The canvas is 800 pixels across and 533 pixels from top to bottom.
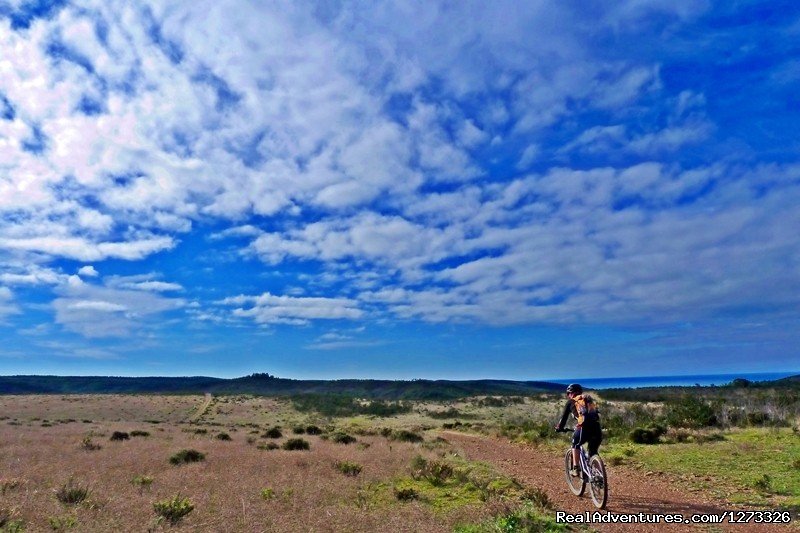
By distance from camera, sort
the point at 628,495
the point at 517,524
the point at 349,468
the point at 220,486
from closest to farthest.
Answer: the point at 517,524 → the point at 628,495 → the point at 220,486 → the point at 349,468

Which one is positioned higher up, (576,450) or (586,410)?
(586,410)

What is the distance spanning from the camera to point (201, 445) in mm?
21953

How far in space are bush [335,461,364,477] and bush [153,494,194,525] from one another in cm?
558

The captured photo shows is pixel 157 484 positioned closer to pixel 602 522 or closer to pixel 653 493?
pixel 602 522

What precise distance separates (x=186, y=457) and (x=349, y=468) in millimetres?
6219

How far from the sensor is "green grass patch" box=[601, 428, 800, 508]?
11477 mm

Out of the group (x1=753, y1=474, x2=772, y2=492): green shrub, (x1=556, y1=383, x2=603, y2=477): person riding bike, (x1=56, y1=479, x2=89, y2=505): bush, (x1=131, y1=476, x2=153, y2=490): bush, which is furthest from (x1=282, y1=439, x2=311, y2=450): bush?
(x1=753, y1=474, x2=772, y2=492): green shrub

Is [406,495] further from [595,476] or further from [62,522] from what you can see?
[62,522]

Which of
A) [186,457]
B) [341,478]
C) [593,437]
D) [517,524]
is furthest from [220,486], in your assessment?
[593,437]

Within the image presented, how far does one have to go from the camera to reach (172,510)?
30.7 ft

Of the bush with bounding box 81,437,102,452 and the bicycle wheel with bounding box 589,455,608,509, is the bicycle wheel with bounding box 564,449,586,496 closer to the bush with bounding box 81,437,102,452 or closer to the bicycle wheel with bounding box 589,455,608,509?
the bicycle wheel with bounding box 589,455,608,509

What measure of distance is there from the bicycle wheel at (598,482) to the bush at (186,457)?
12875mm

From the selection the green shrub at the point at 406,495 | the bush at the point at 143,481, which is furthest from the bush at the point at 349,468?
the bush at the point at 143,481

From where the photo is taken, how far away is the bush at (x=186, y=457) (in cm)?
1691
